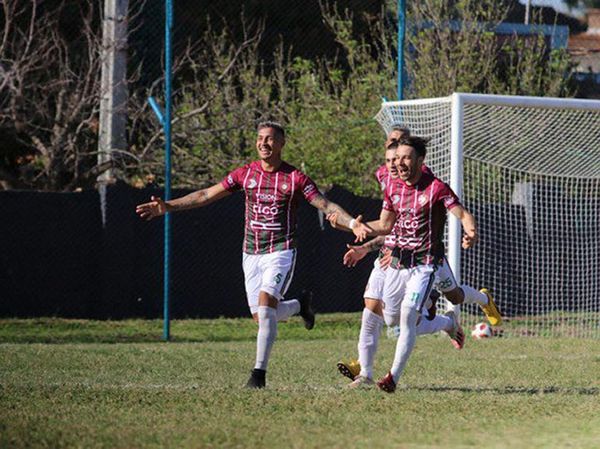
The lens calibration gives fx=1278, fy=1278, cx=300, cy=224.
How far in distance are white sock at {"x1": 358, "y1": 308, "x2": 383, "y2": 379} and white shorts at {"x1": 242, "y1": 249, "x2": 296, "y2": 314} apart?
67 cm

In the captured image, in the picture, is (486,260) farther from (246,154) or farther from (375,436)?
(375,436)

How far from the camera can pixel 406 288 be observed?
9.53 metres

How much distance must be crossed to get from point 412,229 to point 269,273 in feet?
3.76

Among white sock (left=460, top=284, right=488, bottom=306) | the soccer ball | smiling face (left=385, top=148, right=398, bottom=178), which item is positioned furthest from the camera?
the soccer ball

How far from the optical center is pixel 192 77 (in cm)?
2448

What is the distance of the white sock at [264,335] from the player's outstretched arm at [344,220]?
2.84 ft

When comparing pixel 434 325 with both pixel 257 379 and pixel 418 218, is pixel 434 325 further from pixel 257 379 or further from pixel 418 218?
pixel 257 379

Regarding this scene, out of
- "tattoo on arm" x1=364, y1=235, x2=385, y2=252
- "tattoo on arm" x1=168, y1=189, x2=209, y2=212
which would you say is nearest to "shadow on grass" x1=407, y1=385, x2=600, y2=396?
"tattoo on arm" x1=364, y1=235, x2=385, y2=252

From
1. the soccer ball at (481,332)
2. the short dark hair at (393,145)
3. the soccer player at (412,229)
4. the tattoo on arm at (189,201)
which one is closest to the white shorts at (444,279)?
the soccer player at (412,229)

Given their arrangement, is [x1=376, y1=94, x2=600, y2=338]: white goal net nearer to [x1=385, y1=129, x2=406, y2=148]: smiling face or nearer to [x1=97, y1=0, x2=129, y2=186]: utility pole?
[x1=97, y1=0, x2=129, y2=186]: utility pole

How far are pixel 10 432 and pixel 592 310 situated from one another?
40.0 ft

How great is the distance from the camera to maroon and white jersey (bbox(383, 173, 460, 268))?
951 cm

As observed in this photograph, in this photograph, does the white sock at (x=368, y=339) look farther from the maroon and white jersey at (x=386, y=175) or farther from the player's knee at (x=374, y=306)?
the maroon and white jersey at (x=386, y=175)

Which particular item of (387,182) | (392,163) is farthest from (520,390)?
(392,163)
